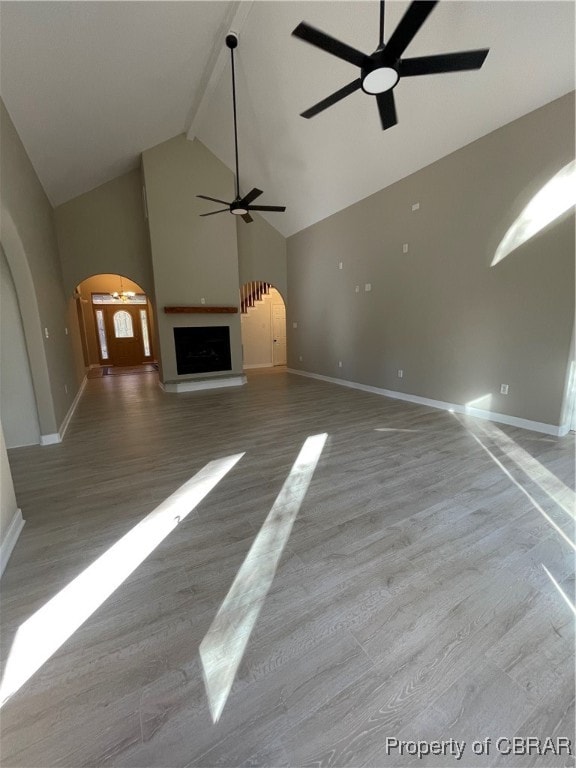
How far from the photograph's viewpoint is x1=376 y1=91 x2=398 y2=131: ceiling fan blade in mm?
2503

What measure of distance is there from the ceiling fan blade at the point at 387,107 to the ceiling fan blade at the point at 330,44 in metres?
0.41

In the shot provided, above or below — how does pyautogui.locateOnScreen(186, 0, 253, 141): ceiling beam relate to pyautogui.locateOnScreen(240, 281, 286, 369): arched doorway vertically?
above

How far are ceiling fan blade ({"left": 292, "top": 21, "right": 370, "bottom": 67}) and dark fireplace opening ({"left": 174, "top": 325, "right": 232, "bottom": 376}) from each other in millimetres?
4992

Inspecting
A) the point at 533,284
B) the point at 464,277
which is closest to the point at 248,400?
the point at 464,277

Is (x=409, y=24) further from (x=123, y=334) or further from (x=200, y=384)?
(x=123, y=334)

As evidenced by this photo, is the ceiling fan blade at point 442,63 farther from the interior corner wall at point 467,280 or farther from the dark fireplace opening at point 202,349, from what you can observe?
the dark fireplace opening at point 202,349

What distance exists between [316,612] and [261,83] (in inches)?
238

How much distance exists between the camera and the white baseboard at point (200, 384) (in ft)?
20.5

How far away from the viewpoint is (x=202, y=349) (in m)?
6.62

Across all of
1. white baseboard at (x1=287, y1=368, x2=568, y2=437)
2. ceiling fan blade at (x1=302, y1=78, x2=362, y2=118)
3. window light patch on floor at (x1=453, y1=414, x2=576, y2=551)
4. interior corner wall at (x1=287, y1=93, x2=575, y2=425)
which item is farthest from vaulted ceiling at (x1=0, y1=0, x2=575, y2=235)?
window light patch on floor at (x1=453, y1=414, x2=576, y2=551)

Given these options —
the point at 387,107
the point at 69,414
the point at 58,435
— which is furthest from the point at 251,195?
the point at 69,414

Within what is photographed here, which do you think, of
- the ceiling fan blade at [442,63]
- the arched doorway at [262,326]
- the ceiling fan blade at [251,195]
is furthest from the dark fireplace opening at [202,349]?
the ceiling fan blade at [442,63]

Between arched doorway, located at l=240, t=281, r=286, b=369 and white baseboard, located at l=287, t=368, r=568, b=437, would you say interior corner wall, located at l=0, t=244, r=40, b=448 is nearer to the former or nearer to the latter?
white baseboard, located at l=287, t=368, r=568, b=437

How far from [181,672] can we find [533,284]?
459cm
